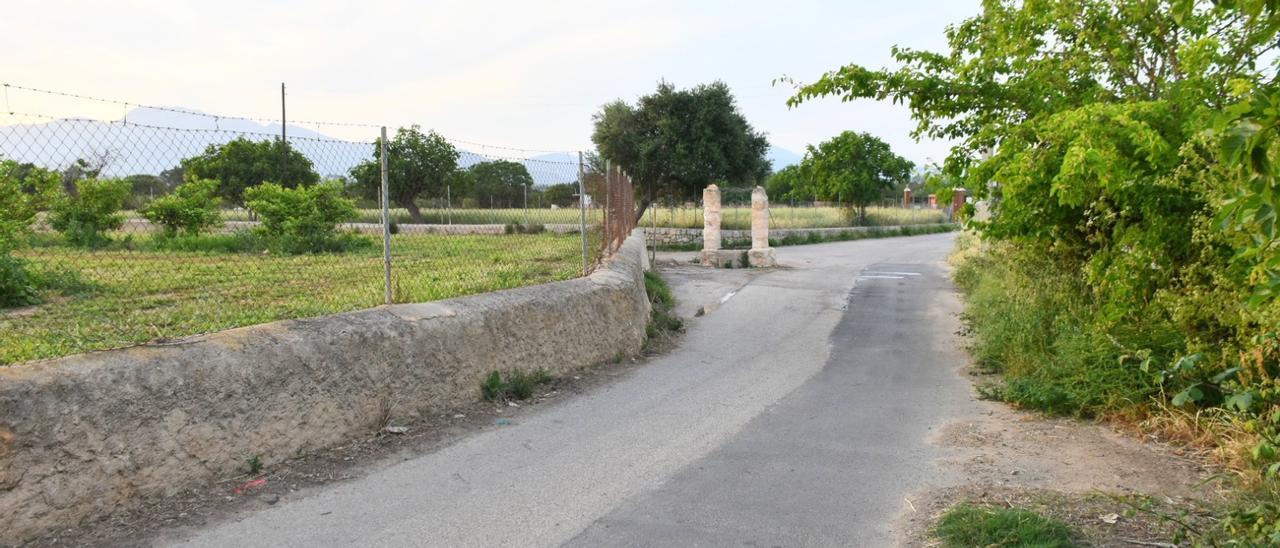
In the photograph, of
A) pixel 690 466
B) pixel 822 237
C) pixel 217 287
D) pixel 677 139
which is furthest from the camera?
pixel 822 237

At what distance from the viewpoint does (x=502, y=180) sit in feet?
43.3

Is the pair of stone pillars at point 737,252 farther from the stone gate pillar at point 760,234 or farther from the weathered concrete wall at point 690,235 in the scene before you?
the weathered concrete wall at point 690,235

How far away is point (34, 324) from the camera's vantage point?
6914 millimetres

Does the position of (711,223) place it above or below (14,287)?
above

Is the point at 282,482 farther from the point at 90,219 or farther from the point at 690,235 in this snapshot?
the point at 690,235

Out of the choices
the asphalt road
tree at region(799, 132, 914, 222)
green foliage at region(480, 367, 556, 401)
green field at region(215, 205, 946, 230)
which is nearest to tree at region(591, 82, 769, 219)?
green field at region(215, 205, 946, 230)

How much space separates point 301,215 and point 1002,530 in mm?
15299

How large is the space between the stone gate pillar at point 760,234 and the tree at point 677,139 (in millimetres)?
10875

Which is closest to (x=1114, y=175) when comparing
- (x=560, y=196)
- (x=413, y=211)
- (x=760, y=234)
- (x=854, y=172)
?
(x=560, y=196)

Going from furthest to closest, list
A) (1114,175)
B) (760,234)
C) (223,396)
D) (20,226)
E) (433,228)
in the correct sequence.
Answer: (433,228)
(760,234)
(20,226)
(1114,175)
(223,396)

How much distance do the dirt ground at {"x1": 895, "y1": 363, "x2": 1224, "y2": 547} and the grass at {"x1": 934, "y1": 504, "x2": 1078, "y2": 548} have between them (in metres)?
0.09

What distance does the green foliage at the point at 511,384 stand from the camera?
6.97 metres

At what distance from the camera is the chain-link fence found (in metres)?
6.14

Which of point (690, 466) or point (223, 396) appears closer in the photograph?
point (223, 396)
